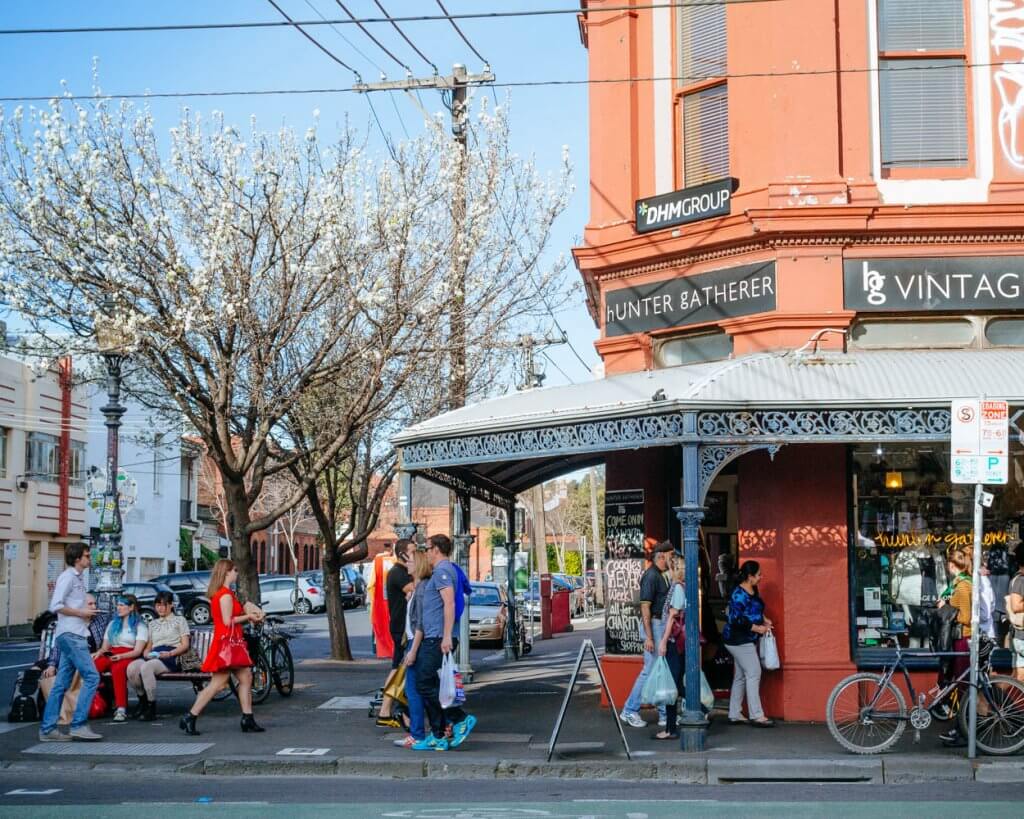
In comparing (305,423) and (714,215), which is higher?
(714,215)

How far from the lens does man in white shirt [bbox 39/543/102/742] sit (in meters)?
12.3

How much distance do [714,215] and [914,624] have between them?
15.8 ft

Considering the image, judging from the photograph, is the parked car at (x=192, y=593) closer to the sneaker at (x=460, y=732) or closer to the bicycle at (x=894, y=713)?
the sneaker at (x=460, y=732)

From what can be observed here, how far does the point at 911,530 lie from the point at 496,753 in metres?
5.12

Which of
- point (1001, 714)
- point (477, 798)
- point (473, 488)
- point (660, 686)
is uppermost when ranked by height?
point (473, 488)

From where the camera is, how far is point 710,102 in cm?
1549

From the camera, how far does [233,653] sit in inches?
499

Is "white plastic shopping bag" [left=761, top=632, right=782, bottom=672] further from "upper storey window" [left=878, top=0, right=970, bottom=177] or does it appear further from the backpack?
the backpack

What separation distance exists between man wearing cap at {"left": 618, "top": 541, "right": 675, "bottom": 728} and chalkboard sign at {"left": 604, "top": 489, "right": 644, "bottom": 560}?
180 centimetres

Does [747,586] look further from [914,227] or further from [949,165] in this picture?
[949,165]

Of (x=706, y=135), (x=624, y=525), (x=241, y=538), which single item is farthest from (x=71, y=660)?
(x=706, y=135)

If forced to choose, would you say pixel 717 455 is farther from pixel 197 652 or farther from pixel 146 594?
pixel 146 594

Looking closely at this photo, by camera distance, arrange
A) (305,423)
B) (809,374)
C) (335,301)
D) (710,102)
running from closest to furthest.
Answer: (809,374)
(710,102)
(335,301)
(305,423)

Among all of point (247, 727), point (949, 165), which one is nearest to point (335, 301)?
point (247, 727)
